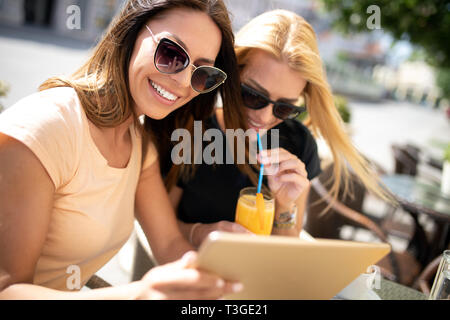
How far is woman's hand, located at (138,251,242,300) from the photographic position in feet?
2.42

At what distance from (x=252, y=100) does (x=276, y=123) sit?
210 millimetres

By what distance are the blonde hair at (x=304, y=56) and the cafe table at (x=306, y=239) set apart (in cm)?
58

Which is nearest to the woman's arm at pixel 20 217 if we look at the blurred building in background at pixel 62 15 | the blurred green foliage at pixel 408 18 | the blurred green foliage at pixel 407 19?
the blurred green foliage at pixel 407 19

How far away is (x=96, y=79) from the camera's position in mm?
1292

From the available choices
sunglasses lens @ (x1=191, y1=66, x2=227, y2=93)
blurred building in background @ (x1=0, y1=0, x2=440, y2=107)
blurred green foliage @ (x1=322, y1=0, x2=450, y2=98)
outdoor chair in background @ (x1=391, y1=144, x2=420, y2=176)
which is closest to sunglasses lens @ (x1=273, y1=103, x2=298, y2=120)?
sunglasses lens @ (x1=191, y1=66, x2=227, y2=93)

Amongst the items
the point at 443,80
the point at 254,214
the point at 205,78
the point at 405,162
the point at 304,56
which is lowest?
→ the point at 405,162

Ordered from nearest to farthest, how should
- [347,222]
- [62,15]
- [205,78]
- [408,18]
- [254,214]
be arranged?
[205,78]
[254,214]
[347,222]
[408,18]
[62,15]

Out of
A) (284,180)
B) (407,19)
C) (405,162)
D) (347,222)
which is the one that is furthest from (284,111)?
(407,19)

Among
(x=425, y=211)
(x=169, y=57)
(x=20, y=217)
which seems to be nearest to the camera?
(x=20, y=217)

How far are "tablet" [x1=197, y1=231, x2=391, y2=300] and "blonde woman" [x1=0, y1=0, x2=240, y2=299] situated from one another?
29 centimetres

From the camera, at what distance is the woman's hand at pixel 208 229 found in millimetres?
1444

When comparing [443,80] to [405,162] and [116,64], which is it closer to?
[405,162]

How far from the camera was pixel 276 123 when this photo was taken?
72.7 inches

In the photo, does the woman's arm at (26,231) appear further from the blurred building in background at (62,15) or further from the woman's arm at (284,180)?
the blurred building in background at (62,15)
